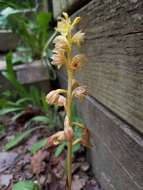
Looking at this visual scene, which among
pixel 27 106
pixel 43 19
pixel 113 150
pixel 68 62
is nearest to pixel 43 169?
pixel 113 150

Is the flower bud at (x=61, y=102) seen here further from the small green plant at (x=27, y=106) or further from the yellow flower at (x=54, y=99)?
the small green plant at (x=27, y=106)

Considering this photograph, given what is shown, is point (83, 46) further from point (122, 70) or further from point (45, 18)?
point (45, 18)

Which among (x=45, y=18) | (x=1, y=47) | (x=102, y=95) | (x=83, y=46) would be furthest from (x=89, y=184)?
(x=1, y=47)

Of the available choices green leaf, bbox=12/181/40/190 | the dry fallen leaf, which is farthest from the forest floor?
green leaf, bbox=12/181/40/190

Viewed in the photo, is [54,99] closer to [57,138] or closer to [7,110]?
[57,138]

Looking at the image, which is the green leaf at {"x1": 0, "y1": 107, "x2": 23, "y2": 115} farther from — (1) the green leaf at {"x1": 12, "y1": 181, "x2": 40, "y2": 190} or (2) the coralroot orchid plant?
(2) the coralroot orchid plant

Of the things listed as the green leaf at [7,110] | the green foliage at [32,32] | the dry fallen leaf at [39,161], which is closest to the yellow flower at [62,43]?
the dry fallen leaf at [39,161]
